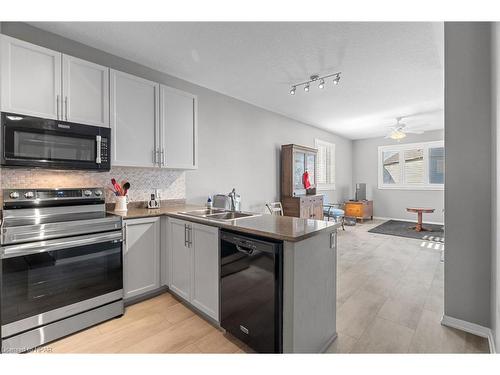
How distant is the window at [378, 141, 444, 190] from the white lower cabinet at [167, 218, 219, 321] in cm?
695

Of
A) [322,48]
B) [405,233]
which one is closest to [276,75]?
[322,48]

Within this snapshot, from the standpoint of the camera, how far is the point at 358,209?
6656 mm

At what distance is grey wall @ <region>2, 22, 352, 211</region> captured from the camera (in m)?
2.47

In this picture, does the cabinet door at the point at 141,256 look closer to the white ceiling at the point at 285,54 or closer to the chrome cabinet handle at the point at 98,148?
the chrome cabinet handle at the point at 98,148

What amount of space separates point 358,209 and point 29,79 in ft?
22.8

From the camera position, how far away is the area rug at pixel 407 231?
4.88 meters

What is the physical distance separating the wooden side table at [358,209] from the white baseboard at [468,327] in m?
4.90

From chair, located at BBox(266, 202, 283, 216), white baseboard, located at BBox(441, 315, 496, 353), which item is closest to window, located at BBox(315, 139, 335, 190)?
chair, located at BBox(266, 202, 283, 216)

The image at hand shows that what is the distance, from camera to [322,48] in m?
2.39

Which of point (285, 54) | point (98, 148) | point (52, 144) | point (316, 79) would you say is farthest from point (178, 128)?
point (316, 79)

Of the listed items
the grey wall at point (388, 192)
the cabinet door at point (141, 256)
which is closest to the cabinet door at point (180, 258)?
the cabinet door at point (141, 256)

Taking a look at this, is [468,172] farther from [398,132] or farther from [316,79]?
[398,132]

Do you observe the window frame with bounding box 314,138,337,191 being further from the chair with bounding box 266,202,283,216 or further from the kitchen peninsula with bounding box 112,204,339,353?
the kitchen peninsula with bounding box 112,204,339,353
